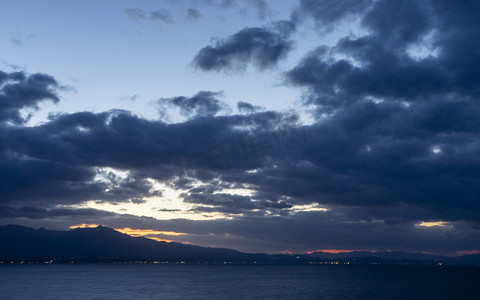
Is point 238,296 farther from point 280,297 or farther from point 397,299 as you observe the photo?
point 397,299

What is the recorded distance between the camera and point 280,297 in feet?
459

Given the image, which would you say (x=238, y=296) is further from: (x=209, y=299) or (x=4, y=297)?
(x=4, y=297)

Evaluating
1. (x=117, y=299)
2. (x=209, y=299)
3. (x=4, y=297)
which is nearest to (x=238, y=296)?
(x=209, y=299)

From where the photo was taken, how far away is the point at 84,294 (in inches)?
5645

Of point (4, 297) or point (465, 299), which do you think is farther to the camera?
point (465, 299)

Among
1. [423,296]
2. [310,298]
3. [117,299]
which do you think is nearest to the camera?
[117,299]

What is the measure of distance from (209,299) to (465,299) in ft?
312

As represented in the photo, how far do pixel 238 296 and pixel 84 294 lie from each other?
187 feet

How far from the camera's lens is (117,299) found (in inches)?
5084

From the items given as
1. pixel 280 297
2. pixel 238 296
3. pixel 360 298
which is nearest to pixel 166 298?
pixel 238 296

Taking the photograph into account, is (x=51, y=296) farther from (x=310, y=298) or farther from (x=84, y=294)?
(x=310, y=298)

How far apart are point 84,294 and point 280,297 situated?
72209mm

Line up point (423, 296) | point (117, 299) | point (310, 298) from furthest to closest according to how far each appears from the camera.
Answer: point (423, 296) < point (310, 298) < point (117, 299)

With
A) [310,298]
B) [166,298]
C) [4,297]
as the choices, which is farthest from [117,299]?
[310,298]
